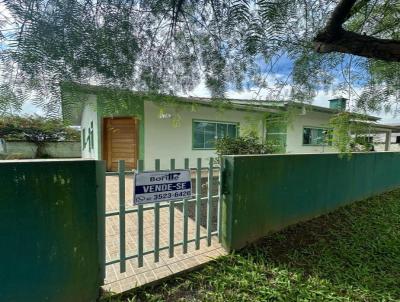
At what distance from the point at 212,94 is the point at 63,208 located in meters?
1.62

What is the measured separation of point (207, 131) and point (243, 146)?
14.9 ft

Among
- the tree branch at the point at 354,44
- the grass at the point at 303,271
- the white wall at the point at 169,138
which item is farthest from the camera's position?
the white wall at the point at 169,138

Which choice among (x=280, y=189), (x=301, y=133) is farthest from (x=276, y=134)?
(x=280, y=189)

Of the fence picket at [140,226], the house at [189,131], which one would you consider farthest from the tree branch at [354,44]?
the fence picket at [140,226]

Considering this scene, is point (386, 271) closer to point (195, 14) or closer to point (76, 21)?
point (195, 14)

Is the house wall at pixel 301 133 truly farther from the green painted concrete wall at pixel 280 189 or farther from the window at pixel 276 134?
the green painted concrete wall at pixel 280 189

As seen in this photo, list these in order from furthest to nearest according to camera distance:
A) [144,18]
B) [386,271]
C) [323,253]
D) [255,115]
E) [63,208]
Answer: [323,253], [386,271], [255,115], [63,208], [144,18]

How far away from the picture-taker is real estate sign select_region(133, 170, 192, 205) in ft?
8.66

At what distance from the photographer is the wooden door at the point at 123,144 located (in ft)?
27.7

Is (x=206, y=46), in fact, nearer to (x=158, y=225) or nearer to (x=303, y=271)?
(x=158, y=225)

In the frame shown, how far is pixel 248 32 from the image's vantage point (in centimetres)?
139

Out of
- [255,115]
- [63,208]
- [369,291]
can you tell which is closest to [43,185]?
[63,208]

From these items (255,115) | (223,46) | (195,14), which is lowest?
(255,115)

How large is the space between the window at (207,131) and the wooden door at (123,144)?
2446 mm
